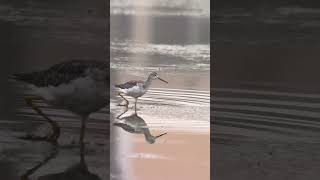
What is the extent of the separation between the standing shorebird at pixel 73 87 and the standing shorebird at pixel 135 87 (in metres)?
0.05

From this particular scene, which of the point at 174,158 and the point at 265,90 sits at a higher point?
the point at 265,90

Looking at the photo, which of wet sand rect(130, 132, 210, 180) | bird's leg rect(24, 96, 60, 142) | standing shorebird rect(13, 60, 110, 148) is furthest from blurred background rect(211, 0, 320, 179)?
bird's leg rect(24, 96, 60, 142)

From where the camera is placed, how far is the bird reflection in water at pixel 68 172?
124cm

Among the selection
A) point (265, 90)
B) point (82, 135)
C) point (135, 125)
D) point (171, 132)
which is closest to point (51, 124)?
point (82, 135)

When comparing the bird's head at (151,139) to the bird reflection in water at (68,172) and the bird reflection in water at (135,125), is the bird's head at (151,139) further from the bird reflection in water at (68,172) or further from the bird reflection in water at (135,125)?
the bird reflection in water at (68,172)

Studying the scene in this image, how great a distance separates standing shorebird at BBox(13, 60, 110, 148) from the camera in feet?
4.06

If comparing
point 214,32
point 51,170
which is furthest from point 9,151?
point 214,32

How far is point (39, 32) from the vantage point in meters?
1.25

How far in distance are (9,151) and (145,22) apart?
0.59 m

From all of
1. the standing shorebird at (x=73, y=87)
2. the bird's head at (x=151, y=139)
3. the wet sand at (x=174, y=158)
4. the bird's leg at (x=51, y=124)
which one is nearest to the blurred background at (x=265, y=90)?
the wet sand at (x=174, y=158)

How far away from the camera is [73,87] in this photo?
4.09 feet

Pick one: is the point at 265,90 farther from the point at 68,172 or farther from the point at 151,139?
the point at 68,172

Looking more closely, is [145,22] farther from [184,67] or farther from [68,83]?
[68,83]

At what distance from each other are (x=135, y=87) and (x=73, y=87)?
7.7 inches
